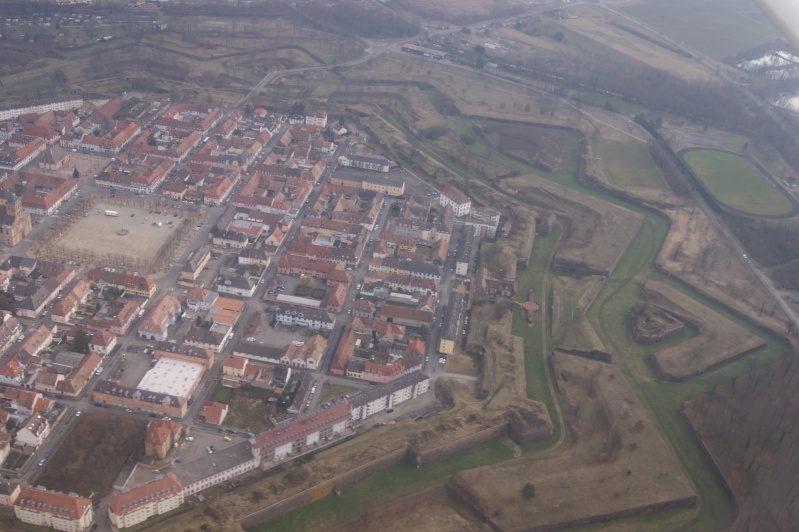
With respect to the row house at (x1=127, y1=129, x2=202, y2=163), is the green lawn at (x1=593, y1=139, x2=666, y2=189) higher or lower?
higher

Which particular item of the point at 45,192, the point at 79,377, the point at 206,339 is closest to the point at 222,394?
the point at 206,339

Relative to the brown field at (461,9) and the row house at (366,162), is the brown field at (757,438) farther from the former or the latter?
the brown field at (461,9)

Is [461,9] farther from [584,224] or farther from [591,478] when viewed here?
[591,478]

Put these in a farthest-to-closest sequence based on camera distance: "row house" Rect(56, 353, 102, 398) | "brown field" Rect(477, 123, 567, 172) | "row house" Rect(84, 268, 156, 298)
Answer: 1. "brown field" Rect(477, 123, 567, 172)
2. "row house" Rect(84, 268, 156, 298)
3. "row house" Rect(56, 353, 102, 398)

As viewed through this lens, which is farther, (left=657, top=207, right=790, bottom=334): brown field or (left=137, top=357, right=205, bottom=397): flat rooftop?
(left=657, top=207, right=790, bottom=334): brown field

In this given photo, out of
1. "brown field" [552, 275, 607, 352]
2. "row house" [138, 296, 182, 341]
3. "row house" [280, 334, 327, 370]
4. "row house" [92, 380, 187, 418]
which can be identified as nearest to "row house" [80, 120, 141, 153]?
"row house" [138, 296, 182, 341]

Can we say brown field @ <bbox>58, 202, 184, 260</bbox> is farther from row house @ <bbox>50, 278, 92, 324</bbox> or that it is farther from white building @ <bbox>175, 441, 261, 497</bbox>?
white building @ <bbox>175, 441, 261, 497</bbox>

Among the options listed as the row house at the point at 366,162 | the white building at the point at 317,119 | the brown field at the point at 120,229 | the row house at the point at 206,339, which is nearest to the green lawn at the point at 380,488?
the row house at the point at 206,339
